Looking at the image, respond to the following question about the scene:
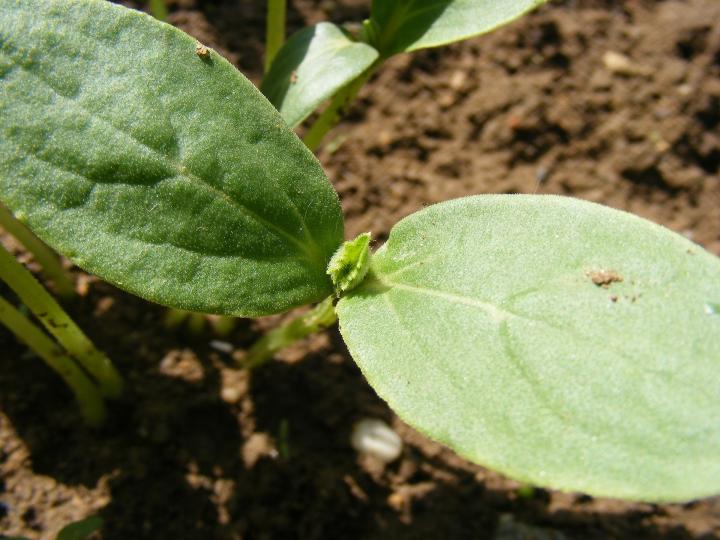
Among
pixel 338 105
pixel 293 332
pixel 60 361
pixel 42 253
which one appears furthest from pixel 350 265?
pixel 42 253

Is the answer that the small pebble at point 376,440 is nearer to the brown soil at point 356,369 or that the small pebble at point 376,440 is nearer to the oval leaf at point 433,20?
the brown soil at point 356,369

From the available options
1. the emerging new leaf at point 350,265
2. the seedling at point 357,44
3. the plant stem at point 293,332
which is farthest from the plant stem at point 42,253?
the emerging new leaf at point 350,265

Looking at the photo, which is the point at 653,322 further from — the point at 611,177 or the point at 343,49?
the point at 611,177

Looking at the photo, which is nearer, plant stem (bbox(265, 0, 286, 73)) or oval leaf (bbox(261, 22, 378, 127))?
oval leaf (bbox(261, 22, 378, 127))

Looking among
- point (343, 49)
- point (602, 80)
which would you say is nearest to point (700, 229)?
point (602, 80)

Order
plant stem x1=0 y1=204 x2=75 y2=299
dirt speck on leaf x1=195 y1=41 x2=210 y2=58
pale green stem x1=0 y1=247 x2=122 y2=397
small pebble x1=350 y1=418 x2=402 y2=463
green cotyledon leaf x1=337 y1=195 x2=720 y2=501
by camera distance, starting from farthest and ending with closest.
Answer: small pebble x1=350 y1=418 x2=402 y2=463 → plant stem x1=0 y1=204 x2=75 y2=299 → pale green stem x1=0 y1=247 x2=122 y2=397 → dirt speck on leaf x1=195 y1=41 x2=210 y2=58 → green cotyledon leaf x1=337 y1=195 x2=720 y2=501

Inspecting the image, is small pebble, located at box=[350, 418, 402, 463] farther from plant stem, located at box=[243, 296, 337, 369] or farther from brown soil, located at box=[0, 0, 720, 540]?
plant stem, located at box=[243, 296, 337, 369]

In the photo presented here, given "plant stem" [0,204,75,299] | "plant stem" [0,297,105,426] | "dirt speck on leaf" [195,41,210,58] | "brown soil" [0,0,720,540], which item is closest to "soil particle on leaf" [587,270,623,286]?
"dirt speck on leaf" [195,41,210,58]
